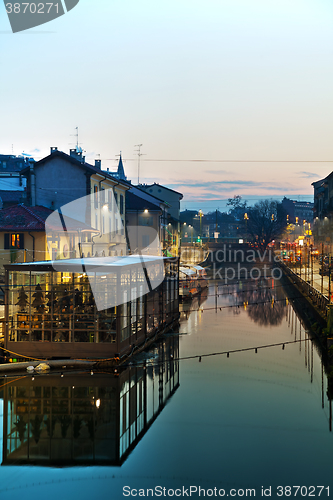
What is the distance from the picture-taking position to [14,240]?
114ft

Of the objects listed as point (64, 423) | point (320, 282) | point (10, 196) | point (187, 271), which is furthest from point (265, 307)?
point (64, 423)

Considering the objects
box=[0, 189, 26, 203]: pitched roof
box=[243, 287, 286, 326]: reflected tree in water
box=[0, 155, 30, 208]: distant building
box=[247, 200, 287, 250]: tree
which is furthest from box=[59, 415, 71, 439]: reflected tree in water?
box=[247, 200, 287, 250]: tree

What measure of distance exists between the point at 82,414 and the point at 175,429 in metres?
3.39

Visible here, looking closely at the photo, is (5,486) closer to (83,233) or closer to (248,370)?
(248,370)

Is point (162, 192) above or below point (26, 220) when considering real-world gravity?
above

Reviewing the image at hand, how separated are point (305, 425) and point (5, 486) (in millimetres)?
8871

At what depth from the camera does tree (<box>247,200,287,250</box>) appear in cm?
10200

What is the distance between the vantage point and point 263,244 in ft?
334

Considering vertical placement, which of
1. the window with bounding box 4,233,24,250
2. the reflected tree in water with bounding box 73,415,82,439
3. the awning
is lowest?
the reflected tree in water with bounding box 73,415,82,439

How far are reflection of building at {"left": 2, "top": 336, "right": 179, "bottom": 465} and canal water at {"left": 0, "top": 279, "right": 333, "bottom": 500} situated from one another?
4 cm

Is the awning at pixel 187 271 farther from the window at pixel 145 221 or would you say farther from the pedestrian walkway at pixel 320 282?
the pedestrian walkway at pixel 320 282

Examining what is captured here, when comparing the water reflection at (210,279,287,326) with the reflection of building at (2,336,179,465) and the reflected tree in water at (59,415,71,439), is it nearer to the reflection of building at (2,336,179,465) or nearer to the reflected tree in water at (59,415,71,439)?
the reflection of building at (2,336,179,465)

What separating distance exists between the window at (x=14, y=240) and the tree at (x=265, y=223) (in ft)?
236

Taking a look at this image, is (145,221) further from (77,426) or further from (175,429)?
(175,429)
